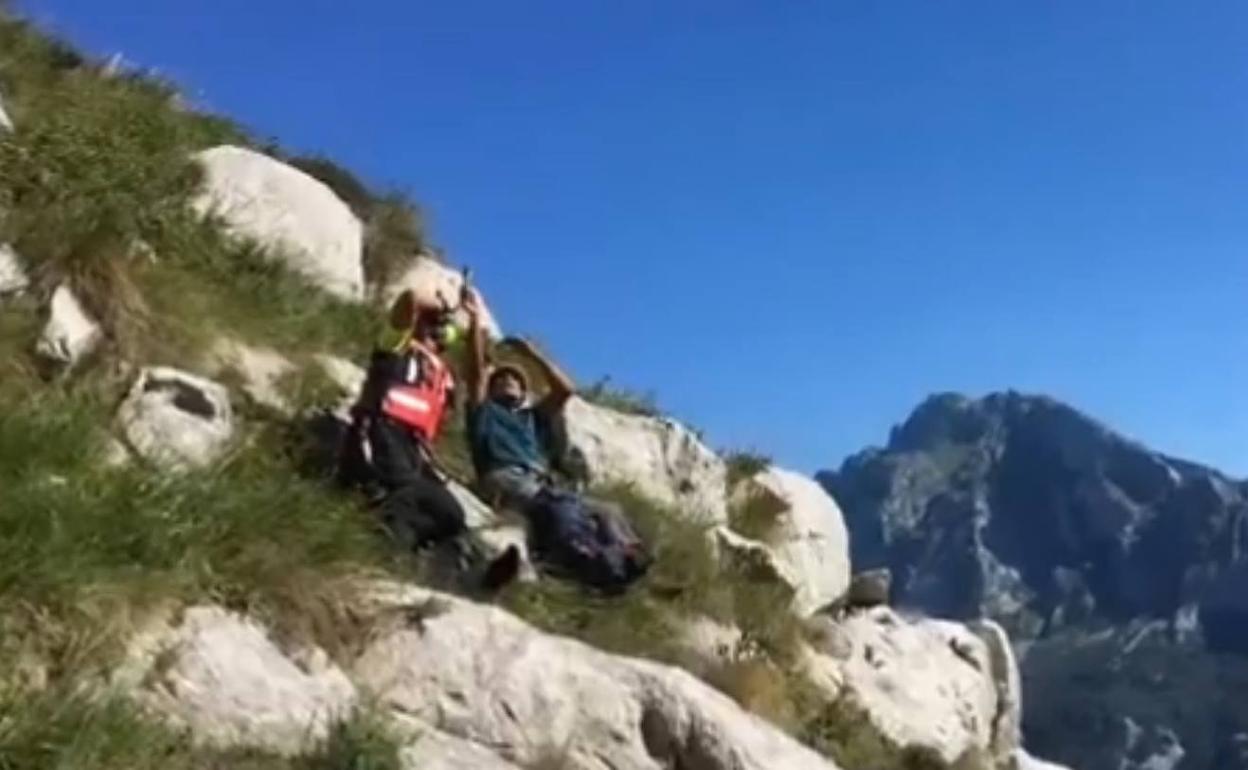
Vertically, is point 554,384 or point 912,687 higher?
point 554,384

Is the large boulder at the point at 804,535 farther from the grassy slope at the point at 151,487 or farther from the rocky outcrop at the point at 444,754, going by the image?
the rocky outcrop at the point at 444,754

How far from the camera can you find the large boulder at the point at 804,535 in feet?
58.2

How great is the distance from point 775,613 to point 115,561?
810cm

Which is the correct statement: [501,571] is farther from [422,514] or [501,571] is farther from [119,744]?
[119,744]

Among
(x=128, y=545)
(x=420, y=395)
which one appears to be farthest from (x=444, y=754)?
(x=420, y=395)

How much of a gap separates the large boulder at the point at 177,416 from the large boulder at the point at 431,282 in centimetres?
474

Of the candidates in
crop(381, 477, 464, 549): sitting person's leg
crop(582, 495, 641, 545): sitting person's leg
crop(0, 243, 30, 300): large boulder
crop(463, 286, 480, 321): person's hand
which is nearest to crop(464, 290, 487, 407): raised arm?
crop(463, 286, 480, 321): person's hand

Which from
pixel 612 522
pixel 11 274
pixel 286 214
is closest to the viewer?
pixel 11 274

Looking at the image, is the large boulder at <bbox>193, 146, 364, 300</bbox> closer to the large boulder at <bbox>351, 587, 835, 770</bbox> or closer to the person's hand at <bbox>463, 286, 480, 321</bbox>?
the person's hand at <bbox>463, 286, 480, 321</bbox>

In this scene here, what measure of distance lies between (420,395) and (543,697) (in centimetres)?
421

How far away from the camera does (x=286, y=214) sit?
674 inches

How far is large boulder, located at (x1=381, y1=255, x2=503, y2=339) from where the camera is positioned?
→ 59.8 ft

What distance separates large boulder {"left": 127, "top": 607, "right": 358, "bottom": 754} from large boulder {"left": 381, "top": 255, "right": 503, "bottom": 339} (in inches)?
345

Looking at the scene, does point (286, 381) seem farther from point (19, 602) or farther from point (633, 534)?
point (19, 602)
